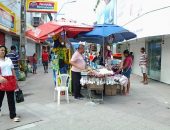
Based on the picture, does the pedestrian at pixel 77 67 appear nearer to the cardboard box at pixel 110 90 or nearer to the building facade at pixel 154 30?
the cardboard box at pixel 110 90

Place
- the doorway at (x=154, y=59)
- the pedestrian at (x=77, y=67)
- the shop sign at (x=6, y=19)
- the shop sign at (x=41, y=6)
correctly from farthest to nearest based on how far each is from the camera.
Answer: the shop sign at (x=41, y=6), the shop sign at (x=6, y=19), the doorway at (x=154, y=59), the pedestrian at (x=77, y=67)

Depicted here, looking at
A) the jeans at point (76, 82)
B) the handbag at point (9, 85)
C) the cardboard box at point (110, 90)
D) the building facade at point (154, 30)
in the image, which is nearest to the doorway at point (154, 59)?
the building facade at point (154, 30)

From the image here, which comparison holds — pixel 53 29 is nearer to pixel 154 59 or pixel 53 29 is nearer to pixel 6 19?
pixel 154 59

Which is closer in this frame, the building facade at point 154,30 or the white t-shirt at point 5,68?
the white t-shirt at point 5,68

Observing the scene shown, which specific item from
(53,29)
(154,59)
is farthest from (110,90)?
(154,59)

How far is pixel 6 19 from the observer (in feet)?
66.2

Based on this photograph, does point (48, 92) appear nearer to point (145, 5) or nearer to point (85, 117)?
point (85, 117)

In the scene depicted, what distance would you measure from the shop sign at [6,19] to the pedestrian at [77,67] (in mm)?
9106

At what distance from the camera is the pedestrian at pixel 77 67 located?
10398 mm

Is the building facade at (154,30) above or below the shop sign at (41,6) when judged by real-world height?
below

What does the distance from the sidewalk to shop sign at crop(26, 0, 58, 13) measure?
13.1 m

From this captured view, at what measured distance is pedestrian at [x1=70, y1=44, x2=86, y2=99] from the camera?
10.4 meters

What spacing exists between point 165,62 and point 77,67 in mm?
6833

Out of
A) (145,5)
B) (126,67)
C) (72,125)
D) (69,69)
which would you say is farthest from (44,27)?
(145,5)
